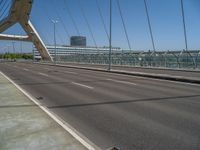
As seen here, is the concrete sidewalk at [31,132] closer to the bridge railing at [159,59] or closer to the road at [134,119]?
the road at [134,119]

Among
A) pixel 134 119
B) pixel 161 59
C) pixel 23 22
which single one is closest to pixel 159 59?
pixel 161 59

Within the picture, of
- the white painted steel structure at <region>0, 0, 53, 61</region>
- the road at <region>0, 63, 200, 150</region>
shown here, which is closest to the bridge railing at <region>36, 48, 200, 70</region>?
the white painted steel structure at <region>0, 0, 53, 61</region>

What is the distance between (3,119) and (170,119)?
176 inches

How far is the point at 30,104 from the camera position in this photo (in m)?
9.86

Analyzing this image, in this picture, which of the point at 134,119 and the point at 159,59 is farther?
the point at 159,59

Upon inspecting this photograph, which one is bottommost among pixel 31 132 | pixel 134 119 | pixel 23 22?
pixel 134 119

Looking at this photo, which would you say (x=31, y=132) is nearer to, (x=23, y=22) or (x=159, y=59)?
(x=159, y=59)

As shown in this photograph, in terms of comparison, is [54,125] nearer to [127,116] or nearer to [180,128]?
[127,116]

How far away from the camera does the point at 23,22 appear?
80.8 m

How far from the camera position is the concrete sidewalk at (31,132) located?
530 centimetres

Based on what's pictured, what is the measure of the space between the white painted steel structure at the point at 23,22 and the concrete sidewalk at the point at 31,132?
59665 mm

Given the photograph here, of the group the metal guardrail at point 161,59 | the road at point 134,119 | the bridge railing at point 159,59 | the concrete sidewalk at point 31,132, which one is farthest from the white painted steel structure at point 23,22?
the concrete sidewalk at point 31,132

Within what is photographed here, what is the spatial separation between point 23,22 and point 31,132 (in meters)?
79.0

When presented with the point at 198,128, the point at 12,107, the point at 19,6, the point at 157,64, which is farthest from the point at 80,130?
the point at 19,6
